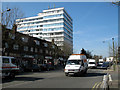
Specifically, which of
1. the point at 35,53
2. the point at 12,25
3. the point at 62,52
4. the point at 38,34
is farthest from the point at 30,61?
the point at 38,34

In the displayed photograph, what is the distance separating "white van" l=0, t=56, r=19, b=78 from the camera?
14271 mm

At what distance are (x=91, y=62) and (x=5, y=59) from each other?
28841mm

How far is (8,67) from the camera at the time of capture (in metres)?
14.9

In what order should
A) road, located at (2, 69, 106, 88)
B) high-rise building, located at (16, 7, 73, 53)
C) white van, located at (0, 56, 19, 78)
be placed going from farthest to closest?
high-rise building, located at (16, 7, 73, 53)
white van, located at (0, 56, 19, 78)
road, located at (2, 69, 106, 88)

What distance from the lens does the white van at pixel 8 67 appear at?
46.8 ft

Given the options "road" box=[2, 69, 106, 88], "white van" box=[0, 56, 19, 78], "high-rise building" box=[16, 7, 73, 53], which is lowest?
"road" box=[2, 69, 106, 88]

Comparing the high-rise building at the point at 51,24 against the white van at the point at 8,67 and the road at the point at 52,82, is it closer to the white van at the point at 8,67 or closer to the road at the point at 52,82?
the white van at the point at 8,67

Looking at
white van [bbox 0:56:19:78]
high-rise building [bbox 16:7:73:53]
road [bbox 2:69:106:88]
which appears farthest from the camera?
high-rise building [bbox 16:7:73:53]

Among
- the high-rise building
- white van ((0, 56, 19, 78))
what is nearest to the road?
white van ((0, 56, 19, 78))

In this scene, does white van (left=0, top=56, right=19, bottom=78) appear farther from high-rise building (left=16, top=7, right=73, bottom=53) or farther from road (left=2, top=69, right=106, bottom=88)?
high-rise building (left=16, top=7, right=73, bottom=53)

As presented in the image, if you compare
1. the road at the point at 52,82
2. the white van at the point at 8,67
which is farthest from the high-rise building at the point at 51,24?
the road at the point at 52,82

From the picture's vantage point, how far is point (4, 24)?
25.0 m

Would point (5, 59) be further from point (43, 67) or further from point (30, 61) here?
point (30, 61)

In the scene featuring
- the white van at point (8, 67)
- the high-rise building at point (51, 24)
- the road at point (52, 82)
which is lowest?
the road at point (52, 82)
